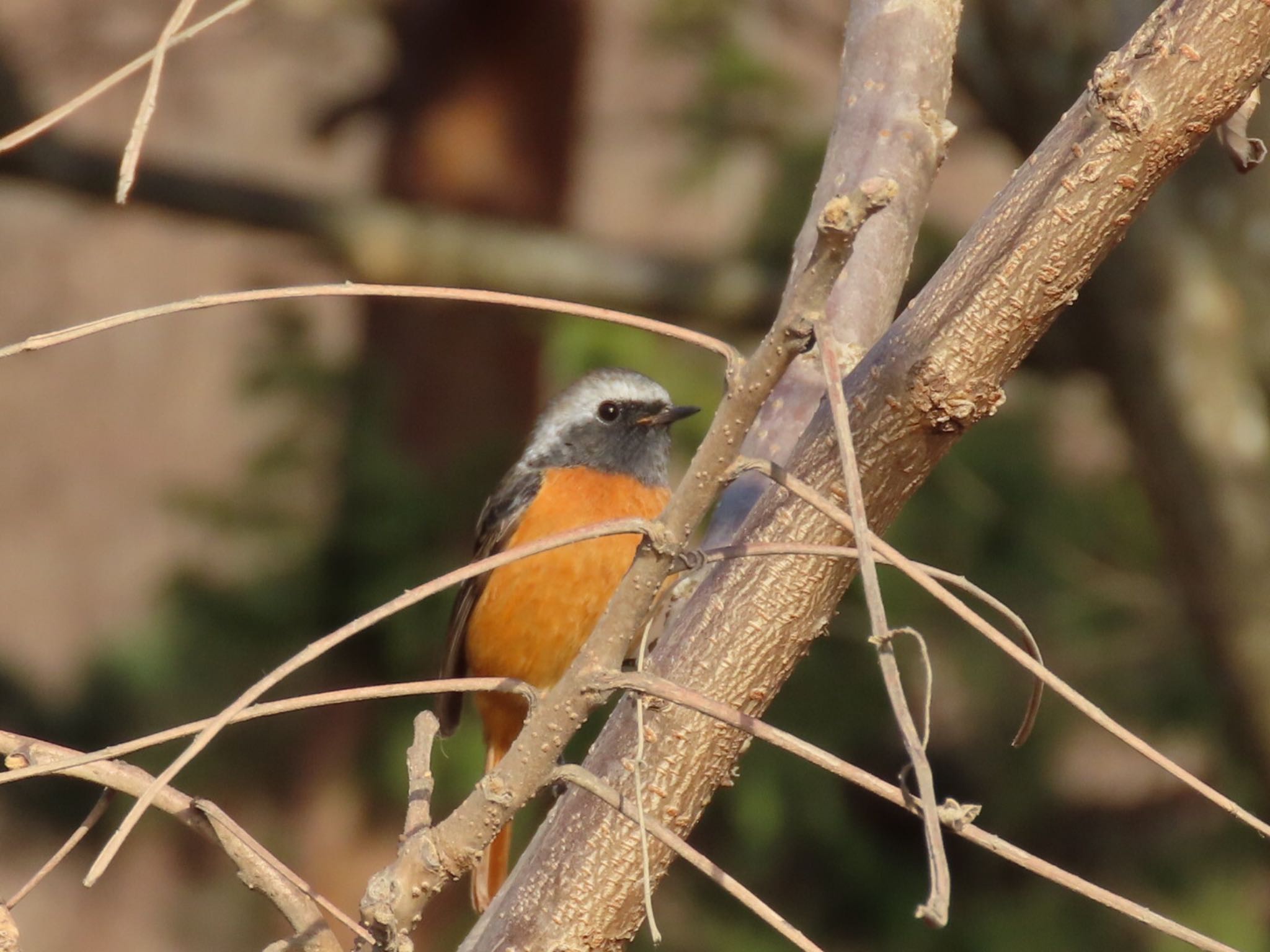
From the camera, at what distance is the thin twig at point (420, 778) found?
1757mm

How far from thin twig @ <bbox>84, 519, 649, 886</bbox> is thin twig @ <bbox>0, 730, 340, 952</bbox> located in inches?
9.6

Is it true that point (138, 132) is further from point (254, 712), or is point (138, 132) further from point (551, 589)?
point (551, 589)

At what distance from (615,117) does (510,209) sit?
2.79m

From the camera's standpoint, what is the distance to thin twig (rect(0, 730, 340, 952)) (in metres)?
1.65

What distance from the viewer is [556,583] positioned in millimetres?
4641

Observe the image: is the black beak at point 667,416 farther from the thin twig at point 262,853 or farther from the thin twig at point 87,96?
the thin twig at point 87,96

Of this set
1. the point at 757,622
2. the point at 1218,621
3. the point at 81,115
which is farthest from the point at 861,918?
the point at 81,115

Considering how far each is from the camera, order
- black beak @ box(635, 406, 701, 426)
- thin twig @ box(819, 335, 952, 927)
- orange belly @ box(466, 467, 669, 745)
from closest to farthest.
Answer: thin twig @ box(819, 335, 952, 927) → orange belly @ box(466, 467, 669, 745) → black beak @ box(635, 406, 701, 426)

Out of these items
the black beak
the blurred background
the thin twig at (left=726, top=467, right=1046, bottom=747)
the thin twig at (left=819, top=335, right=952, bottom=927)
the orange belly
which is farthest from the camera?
the blurred background

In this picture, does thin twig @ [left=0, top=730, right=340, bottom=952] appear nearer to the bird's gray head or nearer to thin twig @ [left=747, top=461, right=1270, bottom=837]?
thin twig @ [left=747, top=461, right=1270, bottom=837]

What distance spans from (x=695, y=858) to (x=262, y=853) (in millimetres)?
641

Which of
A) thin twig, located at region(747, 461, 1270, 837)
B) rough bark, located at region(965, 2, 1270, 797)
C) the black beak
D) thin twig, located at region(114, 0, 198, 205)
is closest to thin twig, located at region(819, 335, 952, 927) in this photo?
thin twig, located at region(747, 461, 1270, 837)

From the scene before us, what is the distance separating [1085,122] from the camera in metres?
1.75

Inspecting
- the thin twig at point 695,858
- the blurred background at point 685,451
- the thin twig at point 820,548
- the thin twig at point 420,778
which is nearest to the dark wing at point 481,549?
the blurred background at point 685,451
